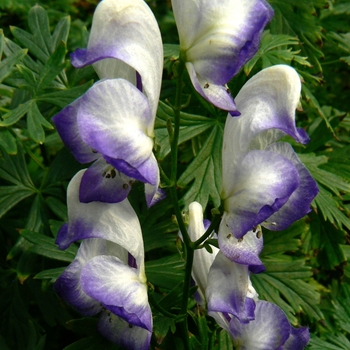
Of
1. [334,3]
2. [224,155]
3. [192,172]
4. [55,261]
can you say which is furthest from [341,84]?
[224,155]

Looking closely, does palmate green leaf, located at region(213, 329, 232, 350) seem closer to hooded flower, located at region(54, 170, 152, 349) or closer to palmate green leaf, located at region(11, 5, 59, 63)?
hooded flower, located at region(54, 170, 152, 349)

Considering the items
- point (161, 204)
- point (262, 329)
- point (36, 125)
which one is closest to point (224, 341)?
point (262, 329)

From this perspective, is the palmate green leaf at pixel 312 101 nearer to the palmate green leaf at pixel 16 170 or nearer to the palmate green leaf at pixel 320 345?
the palmate green leaf at pixel 320 345

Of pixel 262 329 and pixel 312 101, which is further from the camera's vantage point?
pixel 312 101

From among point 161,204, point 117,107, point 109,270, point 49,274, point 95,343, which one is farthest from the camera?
point 161,204

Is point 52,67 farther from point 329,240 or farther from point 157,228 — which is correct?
point 329,240

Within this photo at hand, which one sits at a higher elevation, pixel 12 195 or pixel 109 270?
pixel 109 270
